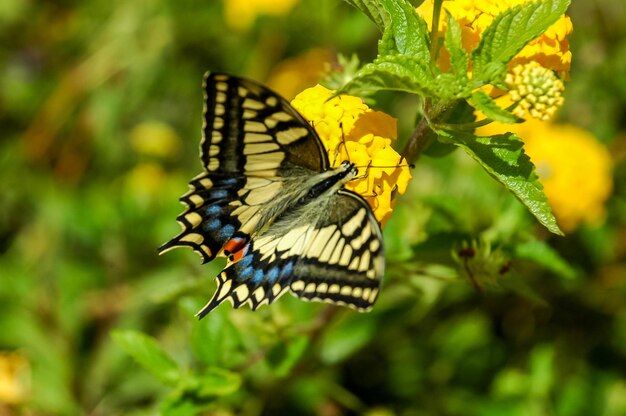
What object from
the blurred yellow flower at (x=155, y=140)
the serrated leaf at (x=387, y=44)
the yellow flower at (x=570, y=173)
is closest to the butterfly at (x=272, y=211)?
the serrated leaf at (x=387, y=44)

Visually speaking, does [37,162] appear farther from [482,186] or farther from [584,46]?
[584,46]

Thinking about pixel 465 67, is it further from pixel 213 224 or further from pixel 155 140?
pixel 155 140

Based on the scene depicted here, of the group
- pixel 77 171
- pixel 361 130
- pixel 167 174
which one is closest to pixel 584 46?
pixel 167 174

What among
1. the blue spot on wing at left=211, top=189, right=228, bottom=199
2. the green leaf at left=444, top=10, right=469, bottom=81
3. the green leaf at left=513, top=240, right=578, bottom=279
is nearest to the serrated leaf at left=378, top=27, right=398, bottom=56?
the green leaf at left=444, top=10, right=469, bottom=81

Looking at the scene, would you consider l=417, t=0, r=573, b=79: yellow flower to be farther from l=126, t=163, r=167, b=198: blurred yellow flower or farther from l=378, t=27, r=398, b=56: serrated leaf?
l=126, t=163, r=167, b=198: blurred yellow flower

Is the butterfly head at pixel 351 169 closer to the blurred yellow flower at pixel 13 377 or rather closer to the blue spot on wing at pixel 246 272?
the blue spot on wing at pixel 246 272

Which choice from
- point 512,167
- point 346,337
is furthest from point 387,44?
point 346,337
